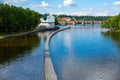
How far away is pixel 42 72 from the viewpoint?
117ft

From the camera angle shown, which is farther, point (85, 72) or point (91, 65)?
point (91, 65)

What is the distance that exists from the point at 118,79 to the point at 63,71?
6610 mm

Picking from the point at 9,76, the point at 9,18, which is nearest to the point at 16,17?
the point at 9,18

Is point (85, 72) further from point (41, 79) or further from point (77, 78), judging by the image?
point (41, 79)

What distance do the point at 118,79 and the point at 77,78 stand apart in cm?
428

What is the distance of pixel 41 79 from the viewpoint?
32.3 m

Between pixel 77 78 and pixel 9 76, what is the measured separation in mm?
6904

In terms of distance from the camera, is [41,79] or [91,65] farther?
[91,65]

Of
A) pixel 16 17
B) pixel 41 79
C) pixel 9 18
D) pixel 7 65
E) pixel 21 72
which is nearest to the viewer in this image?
pixel 41 79

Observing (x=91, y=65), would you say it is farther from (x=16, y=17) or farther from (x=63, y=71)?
(x=16, y=17)

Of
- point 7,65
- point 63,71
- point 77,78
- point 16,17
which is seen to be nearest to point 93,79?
point 77,78

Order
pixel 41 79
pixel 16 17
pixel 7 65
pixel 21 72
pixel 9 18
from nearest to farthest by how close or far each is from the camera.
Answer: pixel 41 79
pixel 21 72
pixel 7 65
pixel 9 18
pixel 16 17

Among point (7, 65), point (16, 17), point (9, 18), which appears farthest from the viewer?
point (16, 17)

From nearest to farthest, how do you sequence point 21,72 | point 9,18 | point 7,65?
point 21,72 < point 7,65 < point 9,18
